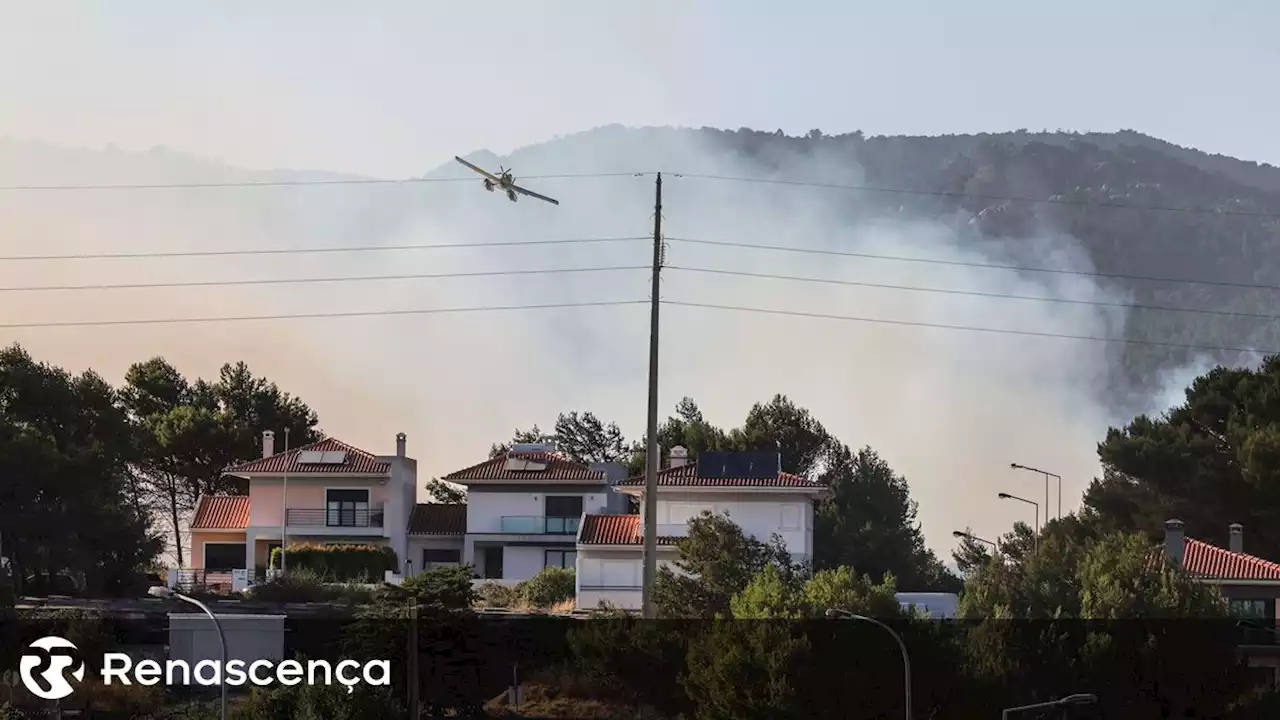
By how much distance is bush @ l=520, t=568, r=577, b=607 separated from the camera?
88.5 m

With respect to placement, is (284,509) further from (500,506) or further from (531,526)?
(531,526)

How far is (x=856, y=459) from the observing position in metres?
125

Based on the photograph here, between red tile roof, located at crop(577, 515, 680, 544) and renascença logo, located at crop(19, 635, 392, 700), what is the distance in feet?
81.2

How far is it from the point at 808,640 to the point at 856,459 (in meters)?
59.1

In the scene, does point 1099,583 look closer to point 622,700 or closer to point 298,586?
point 622,700

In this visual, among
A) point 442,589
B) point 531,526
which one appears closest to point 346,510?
point 531,526

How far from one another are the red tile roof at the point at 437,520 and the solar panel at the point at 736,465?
1399cm

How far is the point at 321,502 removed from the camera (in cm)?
9912

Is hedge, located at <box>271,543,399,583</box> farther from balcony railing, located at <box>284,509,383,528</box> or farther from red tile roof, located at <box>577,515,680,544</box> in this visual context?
red tile roof, located at <box>577,515,680,544</box>

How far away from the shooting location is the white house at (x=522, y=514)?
9706 centimetres

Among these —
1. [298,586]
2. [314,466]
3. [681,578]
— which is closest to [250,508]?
[314,466]

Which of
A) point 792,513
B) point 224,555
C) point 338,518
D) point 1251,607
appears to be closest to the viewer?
point 1251,607

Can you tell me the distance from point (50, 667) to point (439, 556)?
37.2 m

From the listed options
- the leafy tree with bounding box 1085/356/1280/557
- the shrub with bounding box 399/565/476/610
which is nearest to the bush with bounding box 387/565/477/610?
the shrub with bounding box 399/565/476/610
